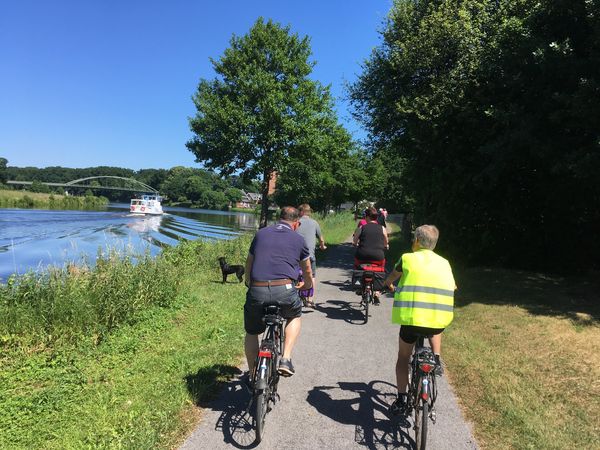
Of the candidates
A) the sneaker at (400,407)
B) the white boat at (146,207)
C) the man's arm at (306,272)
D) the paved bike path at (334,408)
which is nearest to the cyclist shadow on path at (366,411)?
the paved bike path at (334,408)

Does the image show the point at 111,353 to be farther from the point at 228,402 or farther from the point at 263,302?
the point at 263,302

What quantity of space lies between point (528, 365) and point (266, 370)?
3.78 metres

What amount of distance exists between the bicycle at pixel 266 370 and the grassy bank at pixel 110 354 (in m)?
0.72

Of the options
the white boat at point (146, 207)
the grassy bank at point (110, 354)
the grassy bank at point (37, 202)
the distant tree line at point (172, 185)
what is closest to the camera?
the grassy bank at point (110, 354)

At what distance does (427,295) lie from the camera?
365cm

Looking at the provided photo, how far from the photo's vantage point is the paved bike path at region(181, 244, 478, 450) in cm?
373

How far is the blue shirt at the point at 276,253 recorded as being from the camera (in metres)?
4.00

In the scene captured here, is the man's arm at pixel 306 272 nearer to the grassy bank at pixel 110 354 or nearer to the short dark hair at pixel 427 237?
the short dark hair at pixel 427 237

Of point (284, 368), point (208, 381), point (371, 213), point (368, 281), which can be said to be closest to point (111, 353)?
point (208, 381)

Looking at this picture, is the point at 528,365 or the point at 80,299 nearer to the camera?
the point at 528,365

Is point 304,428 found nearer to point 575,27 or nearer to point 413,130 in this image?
point 575,27

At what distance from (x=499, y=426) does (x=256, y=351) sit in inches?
93.1

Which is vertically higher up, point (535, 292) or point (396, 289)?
point (396, 289)

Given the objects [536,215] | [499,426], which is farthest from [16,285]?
[536,215]
